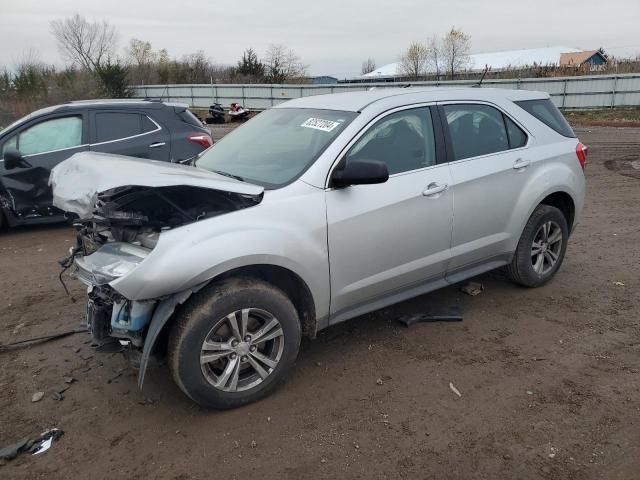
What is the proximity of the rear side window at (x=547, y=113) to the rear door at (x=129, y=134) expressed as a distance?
16.5 ft

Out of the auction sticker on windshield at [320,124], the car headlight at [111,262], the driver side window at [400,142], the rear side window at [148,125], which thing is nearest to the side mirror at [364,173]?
the driver side window at [400,142]

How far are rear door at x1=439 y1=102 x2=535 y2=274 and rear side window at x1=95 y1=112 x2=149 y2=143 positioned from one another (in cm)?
508

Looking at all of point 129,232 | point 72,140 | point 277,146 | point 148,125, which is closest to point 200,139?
point 148,125

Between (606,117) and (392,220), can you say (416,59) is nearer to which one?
(606,117)

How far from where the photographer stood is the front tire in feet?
9.62

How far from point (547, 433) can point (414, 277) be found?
1.40 metres

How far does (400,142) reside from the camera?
3.83 m

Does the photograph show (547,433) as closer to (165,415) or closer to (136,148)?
(165,415)

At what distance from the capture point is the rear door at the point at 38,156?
22.6ft

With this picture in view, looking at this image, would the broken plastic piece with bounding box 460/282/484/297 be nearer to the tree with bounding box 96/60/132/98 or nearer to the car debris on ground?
the car debris on ground

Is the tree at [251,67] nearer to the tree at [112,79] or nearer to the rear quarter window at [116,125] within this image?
the tree at [112,79]

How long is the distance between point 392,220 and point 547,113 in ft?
7.73

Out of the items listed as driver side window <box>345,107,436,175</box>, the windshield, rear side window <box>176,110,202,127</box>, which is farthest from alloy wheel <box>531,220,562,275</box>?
rear side window <box>176,110,202,127</box>

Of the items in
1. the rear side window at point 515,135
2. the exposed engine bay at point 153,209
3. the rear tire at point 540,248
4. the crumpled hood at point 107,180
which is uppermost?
the rear side window at point 515,135
